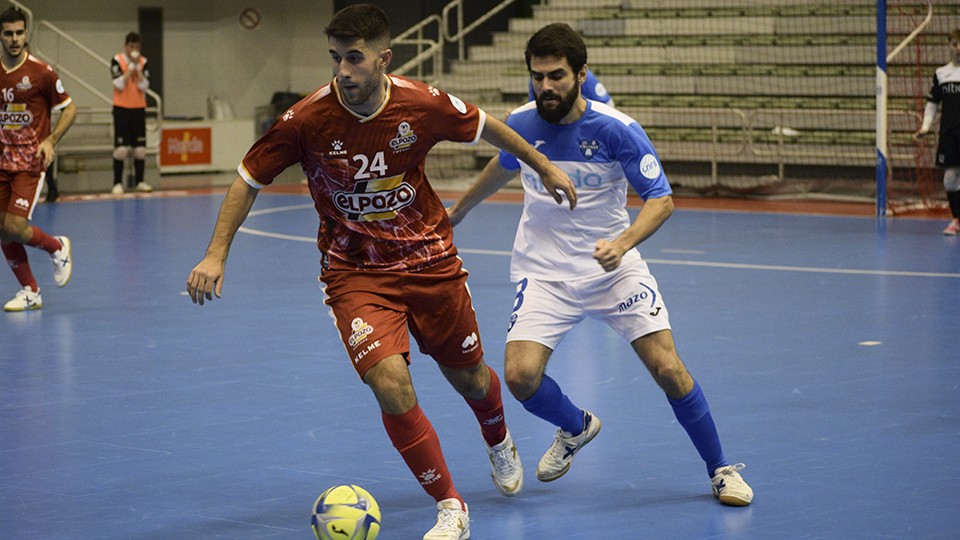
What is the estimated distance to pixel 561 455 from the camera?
5965 millimetres

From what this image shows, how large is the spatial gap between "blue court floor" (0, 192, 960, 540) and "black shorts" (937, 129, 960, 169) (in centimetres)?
205

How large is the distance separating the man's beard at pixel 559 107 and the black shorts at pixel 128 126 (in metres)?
16.0

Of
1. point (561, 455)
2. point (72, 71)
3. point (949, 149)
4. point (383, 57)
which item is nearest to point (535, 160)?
point (383, 57)

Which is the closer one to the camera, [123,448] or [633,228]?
[633,228]

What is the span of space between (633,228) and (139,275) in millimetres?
8061

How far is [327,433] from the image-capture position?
22.4 ft

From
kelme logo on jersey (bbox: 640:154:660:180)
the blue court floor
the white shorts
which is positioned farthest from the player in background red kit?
kelme logo on jersey (bbox: 640:154:660:180)

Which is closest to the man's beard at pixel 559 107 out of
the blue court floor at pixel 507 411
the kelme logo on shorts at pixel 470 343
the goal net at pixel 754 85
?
the kelme logo on shorts at pixel 470 343

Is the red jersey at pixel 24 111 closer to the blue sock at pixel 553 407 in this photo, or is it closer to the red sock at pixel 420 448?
the blue sock at pixel 553 407

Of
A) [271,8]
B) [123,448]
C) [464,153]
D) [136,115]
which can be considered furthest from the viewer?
[271,8]

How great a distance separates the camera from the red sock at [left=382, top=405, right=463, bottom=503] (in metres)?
5.11

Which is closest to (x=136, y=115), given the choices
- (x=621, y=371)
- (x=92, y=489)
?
(x=621, y=371)

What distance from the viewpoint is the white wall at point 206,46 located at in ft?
85.0

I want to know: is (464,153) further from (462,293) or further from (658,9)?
(462,293)
